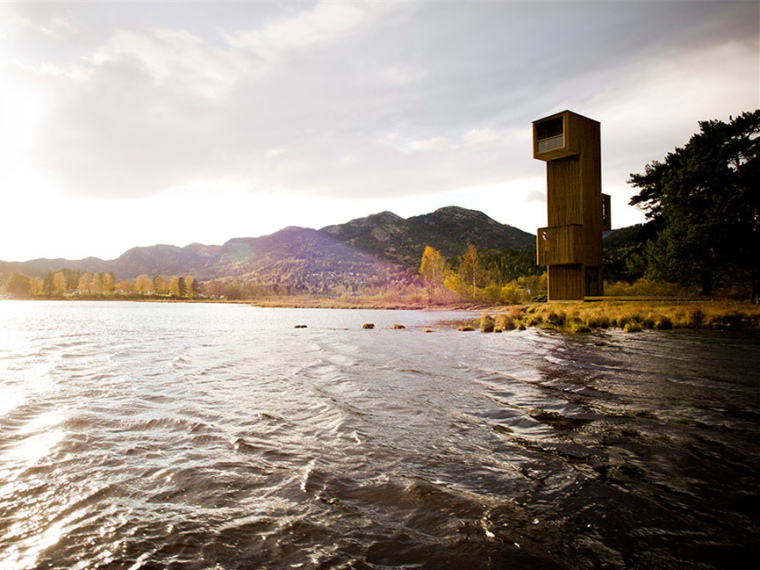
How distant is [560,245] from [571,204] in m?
3.16

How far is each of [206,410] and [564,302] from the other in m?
26.7

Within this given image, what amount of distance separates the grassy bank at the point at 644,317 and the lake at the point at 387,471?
38.3 ft

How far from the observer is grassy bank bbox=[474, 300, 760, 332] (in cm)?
1912

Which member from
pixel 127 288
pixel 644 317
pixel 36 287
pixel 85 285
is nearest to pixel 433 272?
pixel 644 317

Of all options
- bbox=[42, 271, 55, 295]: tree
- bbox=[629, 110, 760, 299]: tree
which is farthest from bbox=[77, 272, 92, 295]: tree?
bbox=[629, 110, 760, 299]: tree

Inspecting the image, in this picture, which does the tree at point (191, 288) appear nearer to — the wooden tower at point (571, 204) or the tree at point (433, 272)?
the tree at point (433, 272)

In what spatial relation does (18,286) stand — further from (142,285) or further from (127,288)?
(142,285)

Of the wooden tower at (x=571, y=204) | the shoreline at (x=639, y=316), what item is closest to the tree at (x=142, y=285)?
the shoreline at (x=639, y=316)

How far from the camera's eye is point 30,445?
5.62m

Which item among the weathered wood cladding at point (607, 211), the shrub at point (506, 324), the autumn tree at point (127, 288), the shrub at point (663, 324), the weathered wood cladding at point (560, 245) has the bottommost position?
the shrub at point (506, 324)

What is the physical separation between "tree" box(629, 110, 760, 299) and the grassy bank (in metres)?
2.24

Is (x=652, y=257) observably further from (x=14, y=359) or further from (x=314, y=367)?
(x=14, y=359)

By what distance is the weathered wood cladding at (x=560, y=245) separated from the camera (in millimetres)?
27422

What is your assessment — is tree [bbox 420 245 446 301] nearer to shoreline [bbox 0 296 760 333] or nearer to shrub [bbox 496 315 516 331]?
shoreline [bbox 0 296 760 333]
